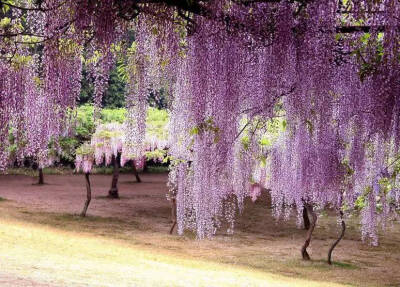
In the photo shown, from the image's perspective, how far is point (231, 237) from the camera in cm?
1744

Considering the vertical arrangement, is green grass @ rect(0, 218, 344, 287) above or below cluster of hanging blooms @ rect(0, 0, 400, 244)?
below

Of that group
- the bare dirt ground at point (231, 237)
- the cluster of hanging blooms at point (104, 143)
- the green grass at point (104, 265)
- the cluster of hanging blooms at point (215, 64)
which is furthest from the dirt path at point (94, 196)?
the cluster of hanging blooms at point (215, 64)

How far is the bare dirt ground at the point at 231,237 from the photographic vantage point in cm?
1317

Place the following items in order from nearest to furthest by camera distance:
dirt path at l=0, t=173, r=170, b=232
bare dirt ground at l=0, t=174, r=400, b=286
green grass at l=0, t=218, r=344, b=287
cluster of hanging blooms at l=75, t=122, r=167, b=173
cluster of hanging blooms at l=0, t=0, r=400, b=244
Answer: cluster of hanging blooms at l=0, t=0, r=400, b=244 → green grass at l=0, t=218, r=344, b=287 → bare dirt ground at l=0, t=174, r=400, b=286 → cluster of hanging blooms at l=75, t=122, r=167, b=173 → dirt path at l=0, t=173, r=170, b=232

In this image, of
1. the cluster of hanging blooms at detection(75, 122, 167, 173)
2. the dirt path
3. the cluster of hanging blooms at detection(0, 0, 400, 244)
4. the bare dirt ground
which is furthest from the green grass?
the cluster of hanging blooms at detection(75, 122, 167, 173)

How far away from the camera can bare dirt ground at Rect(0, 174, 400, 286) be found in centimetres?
1317

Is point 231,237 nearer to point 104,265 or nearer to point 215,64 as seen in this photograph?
point 104,265

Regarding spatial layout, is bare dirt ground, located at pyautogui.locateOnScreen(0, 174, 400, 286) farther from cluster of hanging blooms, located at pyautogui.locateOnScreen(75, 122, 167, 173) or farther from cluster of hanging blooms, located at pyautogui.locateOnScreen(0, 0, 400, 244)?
cluster of hanging blooms, located at pyautogui.locateOnScreen(0, 0, 400, 244)

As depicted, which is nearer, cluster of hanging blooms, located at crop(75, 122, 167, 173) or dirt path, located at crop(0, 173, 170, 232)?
cluster of hanging blooms, located at crop(75, 122, 167, 173)

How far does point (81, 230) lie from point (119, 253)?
406 centimetres

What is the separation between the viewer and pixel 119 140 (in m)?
22.7

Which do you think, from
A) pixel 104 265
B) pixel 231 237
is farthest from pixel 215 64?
pixel 231 237

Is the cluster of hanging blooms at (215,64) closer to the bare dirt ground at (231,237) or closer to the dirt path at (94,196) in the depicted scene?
the bare dirt ground at (231,237)

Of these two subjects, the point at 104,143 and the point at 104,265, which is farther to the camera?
the point at 104,143
